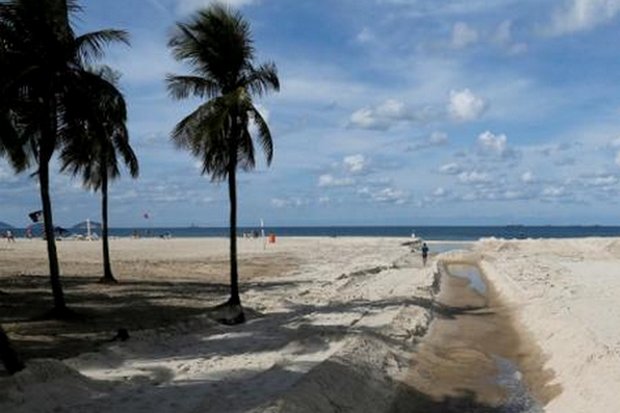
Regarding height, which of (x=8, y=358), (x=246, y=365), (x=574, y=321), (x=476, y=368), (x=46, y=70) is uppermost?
(x=46, y=70)

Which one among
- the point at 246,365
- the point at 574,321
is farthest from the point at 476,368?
the point at 246,365

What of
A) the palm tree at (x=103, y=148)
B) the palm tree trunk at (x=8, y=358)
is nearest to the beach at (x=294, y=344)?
the palm tree trunk at (x=8, y=358)

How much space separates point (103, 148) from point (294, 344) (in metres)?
8.69

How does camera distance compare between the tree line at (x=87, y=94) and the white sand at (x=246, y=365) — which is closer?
the white sand at (x=246, y=365)

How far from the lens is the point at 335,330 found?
682 inches

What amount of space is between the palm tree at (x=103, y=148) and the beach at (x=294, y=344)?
3.65m

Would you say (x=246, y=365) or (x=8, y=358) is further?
(x=246, y=365)

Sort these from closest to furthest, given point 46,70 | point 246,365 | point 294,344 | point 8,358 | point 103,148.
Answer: point 8,358 → point 246,365 → point 294,344 → point 46,70 → point 103,148

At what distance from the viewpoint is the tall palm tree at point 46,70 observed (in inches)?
695

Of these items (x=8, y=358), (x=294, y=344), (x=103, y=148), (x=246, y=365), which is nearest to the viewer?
(x=8, y=358)

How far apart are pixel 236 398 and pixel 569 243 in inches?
2637

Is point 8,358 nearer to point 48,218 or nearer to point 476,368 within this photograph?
point 48,218

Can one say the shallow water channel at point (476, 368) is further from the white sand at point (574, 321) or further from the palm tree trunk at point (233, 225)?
the palm tree trunk at point (233, 225)

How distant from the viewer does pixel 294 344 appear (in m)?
15.9
